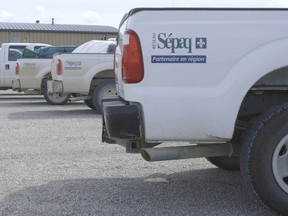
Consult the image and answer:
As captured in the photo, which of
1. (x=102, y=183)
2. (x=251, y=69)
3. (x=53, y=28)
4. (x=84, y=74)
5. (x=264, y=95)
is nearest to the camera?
(x=251, y=69)

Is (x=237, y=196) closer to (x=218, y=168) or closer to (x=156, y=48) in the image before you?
(x=218, y=168)

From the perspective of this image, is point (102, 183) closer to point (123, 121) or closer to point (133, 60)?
point (123, 121)

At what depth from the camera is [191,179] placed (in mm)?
5801

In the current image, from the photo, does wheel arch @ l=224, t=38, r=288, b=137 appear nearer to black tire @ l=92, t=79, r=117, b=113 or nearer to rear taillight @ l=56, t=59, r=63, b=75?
black tire @ l=92, t=79, r=117, b=113

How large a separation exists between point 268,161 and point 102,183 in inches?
79.2

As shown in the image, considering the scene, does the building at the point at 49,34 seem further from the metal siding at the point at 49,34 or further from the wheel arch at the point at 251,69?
A: the wheel arch at the point at 251,69

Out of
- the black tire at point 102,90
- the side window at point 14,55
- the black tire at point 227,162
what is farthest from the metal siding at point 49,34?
the black tire at point 227,162

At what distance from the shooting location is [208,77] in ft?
14.0

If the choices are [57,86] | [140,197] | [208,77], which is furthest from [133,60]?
[57,86]

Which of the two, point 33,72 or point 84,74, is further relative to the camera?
point 33,72

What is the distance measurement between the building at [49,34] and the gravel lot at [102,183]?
115 ft

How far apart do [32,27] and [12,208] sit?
137 ft

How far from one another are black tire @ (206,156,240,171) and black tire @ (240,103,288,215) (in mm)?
1686

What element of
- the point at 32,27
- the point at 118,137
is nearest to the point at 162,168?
the point at 118,137
